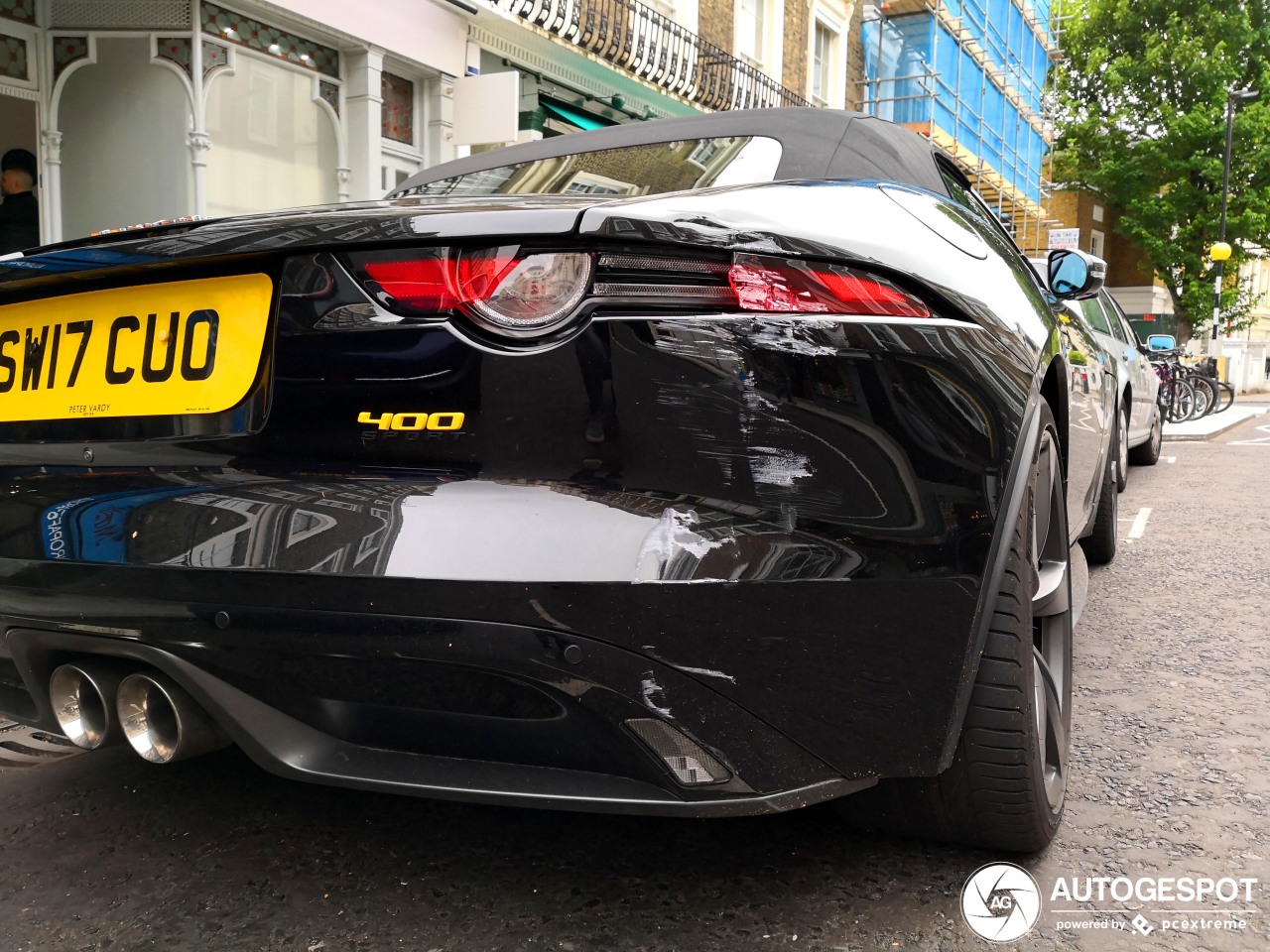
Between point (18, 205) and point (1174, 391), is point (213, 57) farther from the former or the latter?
point (1174, 391)

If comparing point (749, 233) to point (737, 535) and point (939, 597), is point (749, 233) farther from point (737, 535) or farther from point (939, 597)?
point (939, 597)

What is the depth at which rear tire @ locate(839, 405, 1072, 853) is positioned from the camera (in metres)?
1.78

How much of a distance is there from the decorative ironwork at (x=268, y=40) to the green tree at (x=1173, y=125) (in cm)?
2706

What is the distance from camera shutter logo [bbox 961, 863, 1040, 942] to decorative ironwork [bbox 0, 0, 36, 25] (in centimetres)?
845

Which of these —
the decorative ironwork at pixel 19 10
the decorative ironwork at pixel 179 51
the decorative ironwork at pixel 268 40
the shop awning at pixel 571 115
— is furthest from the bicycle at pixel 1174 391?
the decorative ironwork at pixel 19 10

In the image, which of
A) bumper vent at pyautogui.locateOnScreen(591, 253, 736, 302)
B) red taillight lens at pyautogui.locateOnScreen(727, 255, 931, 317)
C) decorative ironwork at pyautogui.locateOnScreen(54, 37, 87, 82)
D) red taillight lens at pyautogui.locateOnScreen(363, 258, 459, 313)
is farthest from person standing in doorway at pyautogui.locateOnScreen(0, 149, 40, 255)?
red taillight lens at pyautogui.locateOnScreen(727, 255, 931, 317)

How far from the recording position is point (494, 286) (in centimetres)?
159

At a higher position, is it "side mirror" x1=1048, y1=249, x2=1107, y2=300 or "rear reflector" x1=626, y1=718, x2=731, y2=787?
"side mirror" x1=1048, y1=249, x2=1107, y2=300

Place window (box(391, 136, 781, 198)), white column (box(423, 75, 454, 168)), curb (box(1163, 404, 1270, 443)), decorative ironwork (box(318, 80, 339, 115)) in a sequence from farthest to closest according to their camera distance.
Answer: curb (box(1163, 404, 1270, 443)) → white column (box(423, 75, 454, 168)) → decorative ironwork (box(318, 80, 339, 115)) → window (box(391, 136, 781, 198))

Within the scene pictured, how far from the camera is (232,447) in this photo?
5.67 ft

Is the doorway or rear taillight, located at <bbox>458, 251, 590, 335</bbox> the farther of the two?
the doorway

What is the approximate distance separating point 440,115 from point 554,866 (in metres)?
10.3

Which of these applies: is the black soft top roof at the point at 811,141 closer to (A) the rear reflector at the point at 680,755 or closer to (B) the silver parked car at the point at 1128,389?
(A) the rear reflector at the point at 680,755

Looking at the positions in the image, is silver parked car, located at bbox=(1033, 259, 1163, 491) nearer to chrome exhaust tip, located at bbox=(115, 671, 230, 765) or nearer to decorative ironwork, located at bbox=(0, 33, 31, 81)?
chrome exhaust tip, located at bbox=(115, 671, 230, 765)
